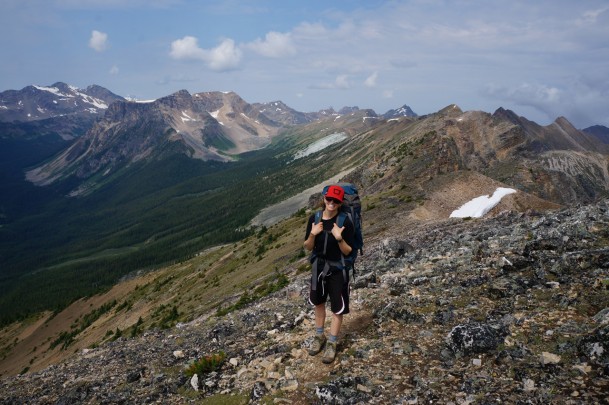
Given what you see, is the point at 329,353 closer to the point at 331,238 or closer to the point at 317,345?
the point at 317,345

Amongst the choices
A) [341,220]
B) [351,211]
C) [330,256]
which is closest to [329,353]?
[330,256]

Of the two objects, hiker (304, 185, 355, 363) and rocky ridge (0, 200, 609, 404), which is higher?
hiker (304, 185, 355, 363)

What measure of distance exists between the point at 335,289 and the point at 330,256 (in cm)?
97

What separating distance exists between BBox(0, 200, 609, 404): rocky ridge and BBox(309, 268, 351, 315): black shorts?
1.43m

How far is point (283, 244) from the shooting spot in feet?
189

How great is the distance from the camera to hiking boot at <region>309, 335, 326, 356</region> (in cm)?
1192

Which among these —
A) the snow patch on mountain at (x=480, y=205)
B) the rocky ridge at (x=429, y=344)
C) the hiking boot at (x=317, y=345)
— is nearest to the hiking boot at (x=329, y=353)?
the rocky ridge at (x=429, y=344)

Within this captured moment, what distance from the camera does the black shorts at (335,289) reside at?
11289mm

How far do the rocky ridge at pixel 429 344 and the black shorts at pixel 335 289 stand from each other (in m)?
1.43

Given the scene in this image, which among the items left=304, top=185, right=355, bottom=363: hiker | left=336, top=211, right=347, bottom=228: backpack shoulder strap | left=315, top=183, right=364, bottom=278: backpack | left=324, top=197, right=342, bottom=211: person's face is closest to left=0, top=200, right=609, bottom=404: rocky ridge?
left=304, top=185, right=355, bottom=363: hiker

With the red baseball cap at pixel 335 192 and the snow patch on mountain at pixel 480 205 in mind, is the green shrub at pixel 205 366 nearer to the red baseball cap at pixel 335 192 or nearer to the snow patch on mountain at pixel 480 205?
the red baseball cap at pixel 335 192

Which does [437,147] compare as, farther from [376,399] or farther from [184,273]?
[376,399]

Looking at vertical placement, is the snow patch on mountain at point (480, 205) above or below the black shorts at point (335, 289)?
below

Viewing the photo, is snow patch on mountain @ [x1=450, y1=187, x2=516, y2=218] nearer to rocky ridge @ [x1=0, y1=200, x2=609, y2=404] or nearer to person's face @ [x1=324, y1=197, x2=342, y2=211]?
rocky ridge @ [x1=0, y1=200, x2=609, y2=404]
